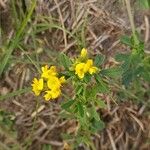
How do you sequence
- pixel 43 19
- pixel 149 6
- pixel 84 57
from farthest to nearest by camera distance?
pixel 43 19
pixel 149 6
pixel 84 57

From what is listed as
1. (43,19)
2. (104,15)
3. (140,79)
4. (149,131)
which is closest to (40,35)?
(43,19)

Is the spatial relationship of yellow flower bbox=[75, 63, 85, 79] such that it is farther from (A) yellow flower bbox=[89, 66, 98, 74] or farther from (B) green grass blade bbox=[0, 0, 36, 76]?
(B) green grass blade bbox=[0, 0, 36, 76]

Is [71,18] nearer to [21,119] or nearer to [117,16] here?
[117,16]

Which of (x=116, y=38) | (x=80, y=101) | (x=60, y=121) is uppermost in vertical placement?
(x=116, y=38)

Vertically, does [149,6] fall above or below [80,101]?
above

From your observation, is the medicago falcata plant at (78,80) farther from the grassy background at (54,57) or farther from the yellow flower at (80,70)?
the grassy background at (54,57)

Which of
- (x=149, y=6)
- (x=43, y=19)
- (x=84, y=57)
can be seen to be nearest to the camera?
(x=84, y=57)

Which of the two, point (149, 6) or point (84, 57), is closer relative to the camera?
point (84, 57)

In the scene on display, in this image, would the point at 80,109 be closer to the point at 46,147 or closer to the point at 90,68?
the point at 90,68

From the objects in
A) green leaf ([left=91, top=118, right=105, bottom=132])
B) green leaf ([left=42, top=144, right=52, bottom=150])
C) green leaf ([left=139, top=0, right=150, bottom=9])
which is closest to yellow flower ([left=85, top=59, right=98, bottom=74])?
green leaf ([left=91, top=118, right=105, bottom=132])
